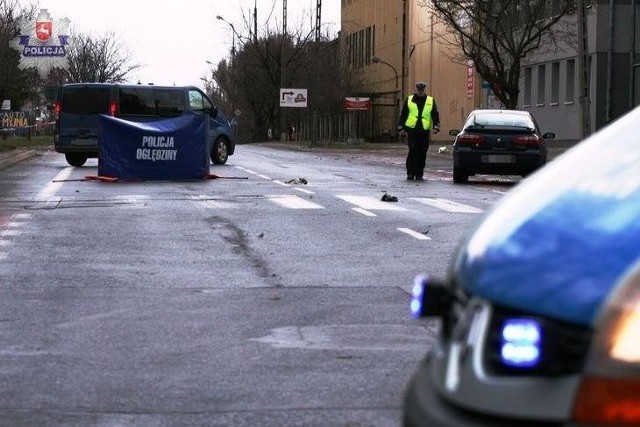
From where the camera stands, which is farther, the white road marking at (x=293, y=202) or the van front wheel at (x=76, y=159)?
the van front wheel at (x=76, y=159)

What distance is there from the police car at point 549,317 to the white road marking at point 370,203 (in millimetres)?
15846

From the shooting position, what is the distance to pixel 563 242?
2.54 metres

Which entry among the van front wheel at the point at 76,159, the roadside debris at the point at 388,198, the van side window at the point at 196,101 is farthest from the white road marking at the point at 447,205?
the van front wheel at the point at 76,159

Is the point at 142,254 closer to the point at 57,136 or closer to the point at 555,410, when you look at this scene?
the point at 555,410

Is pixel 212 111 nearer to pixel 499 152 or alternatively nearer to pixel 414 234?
pixel 499 152

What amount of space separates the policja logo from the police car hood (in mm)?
55223

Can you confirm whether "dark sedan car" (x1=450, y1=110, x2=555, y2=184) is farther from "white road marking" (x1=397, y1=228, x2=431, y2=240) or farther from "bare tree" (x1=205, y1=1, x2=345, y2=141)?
"bare tree" (x1=205, y1=1, x2=345, y2=141)

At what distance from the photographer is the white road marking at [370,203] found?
1884cm

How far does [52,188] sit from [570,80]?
3541 cm

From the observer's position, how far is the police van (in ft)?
115

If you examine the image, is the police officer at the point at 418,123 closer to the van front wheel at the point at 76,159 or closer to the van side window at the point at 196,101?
the van side window at the point at 196,101

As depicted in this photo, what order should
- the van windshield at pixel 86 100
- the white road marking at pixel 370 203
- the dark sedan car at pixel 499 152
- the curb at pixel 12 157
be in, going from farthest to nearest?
the curb at pixel 12 157 < the van windshield at pixel 86 100 < the dark sedan car at pixel 499 152 < the white road marking at pixel 370 203

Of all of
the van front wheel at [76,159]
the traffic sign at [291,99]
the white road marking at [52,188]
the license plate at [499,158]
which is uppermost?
the traffic sign at [291,99]

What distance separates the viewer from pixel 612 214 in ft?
8.48
